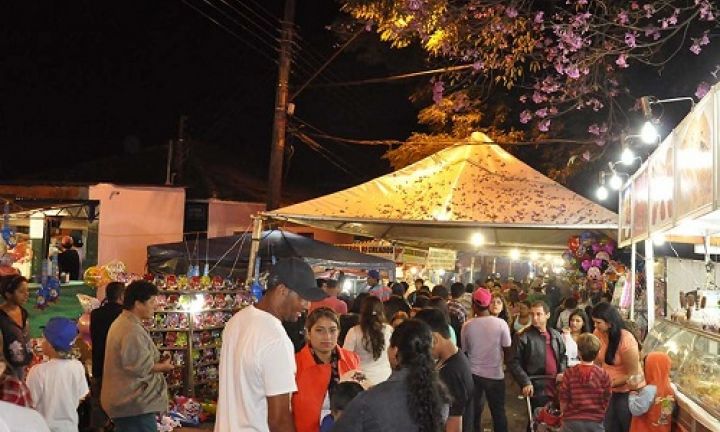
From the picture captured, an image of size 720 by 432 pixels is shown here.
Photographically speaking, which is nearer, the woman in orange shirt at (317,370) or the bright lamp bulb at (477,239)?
the woman in orange shirt at (317,370)

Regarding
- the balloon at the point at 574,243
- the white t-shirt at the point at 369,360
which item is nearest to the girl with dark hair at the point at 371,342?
the white t-shirt at the point at 369,360

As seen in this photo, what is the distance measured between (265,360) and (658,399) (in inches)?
182

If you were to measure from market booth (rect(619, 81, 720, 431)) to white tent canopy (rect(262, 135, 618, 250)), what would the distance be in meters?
1.68

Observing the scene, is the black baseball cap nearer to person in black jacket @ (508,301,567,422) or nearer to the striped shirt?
the striped shirt

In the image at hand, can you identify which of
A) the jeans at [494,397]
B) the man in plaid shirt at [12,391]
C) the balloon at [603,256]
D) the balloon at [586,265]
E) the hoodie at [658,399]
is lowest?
the jeans at [494,397]

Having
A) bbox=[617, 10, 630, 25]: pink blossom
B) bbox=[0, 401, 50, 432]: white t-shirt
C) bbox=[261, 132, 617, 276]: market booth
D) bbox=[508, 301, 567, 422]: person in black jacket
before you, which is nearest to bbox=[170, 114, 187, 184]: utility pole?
bbox=[261, 132, 617, 276]: market booth

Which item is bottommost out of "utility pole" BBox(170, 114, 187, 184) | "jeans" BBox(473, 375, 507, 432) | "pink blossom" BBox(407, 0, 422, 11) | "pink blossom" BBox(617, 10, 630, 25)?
"jeans" BBox(473, 375, 507, 432)

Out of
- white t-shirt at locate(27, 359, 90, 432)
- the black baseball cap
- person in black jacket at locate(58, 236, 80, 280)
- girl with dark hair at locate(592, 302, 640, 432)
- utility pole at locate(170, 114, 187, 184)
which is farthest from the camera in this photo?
utility pole at locate(170, 114, 187, 184)

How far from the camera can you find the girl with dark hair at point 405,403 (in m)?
3.62

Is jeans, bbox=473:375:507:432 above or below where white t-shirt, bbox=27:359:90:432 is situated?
below

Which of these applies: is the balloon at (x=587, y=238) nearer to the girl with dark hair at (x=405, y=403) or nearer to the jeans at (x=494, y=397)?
the jeans at (x=494, y=397)

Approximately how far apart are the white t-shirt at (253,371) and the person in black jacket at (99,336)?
13.7ft

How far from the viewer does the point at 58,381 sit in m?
5.93

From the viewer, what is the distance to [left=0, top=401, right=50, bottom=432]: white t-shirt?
269cm
